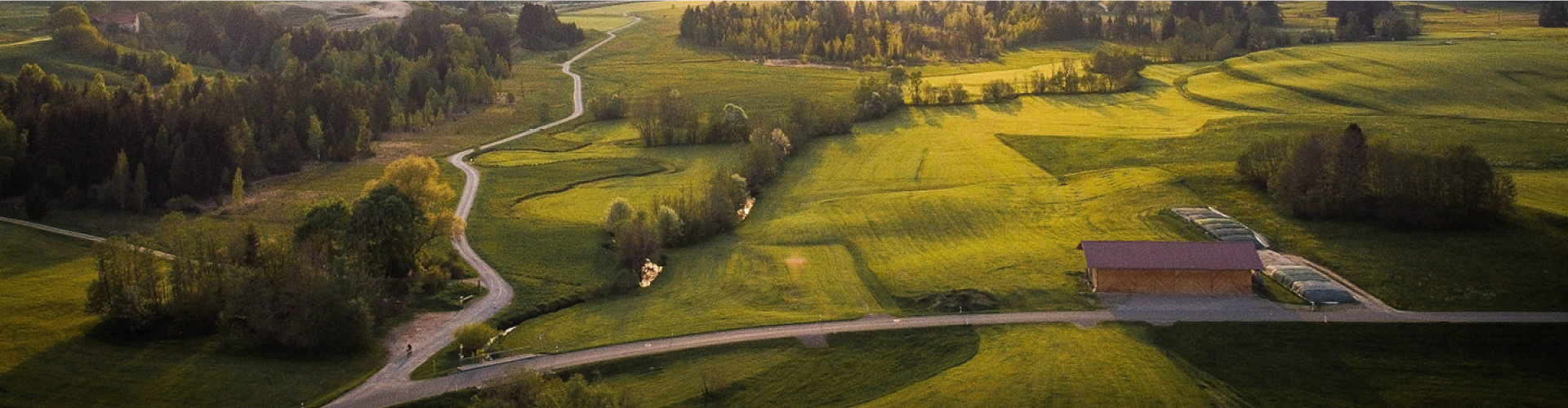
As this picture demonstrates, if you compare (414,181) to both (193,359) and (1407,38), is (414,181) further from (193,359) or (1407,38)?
(1407,38)

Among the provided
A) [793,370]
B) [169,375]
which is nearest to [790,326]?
[793,370]

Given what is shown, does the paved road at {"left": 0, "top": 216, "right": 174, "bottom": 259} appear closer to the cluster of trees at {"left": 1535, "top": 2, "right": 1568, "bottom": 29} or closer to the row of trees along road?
the row of trees along road

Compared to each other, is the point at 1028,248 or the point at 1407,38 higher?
the point at 1407,38

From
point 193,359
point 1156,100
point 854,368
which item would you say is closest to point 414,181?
point 193,359

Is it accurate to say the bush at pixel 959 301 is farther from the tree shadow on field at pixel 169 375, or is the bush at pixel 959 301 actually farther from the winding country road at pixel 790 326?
the tree shadow on field at pixel 169 375

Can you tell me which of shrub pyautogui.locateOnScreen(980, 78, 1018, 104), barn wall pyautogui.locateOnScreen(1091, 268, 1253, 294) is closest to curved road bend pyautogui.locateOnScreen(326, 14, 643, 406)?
barn wall pyautogui.locateOnScreen(1091, 268, 1253, 294)

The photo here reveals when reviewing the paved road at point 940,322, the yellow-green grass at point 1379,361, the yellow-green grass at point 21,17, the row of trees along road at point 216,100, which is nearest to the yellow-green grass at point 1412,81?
the paved road at point 940,322

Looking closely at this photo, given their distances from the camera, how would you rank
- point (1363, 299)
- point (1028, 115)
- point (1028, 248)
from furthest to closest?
point (1028, 115) → point (1028, 248) → point (1363, 299)
